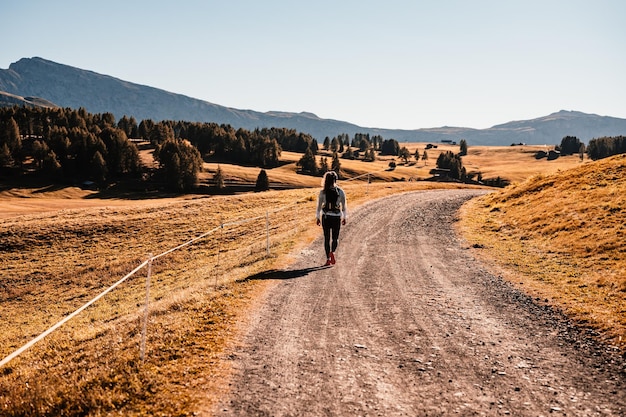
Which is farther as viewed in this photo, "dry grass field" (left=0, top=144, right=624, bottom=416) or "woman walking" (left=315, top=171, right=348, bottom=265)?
"woman walking" (left=315, top=171, right=348, bottom=265)

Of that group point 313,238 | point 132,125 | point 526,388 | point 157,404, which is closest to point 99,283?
point 313,238

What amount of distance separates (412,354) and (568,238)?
12858mm

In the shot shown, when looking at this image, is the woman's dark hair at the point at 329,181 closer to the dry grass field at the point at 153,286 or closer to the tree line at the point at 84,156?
the dry grass field at the point at 153,286

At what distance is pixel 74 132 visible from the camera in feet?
383

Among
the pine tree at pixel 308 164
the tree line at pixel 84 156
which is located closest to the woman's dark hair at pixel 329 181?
the tree line at pixel 84 156

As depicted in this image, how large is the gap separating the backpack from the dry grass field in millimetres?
2878

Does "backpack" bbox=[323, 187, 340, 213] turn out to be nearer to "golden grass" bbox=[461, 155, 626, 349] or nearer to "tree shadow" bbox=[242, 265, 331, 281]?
"tree shadow" bbox=[242, 265, 331, 281]

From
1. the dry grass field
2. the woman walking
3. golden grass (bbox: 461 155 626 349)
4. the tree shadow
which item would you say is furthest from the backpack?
golden grass (bbox: 461 155 626 349)

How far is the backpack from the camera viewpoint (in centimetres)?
1306

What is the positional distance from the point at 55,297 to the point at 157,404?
2162cm

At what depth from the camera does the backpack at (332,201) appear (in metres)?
13.1

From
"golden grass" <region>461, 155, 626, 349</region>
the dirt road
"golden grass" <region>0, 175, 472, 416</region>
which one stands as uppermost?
"golden grass" <region>461, 155, 626, 349</region>

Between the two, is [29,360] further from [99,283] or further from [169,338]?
[99,283]

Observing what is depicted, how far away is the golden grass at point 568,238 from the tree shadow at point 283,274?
6553 millimetres
